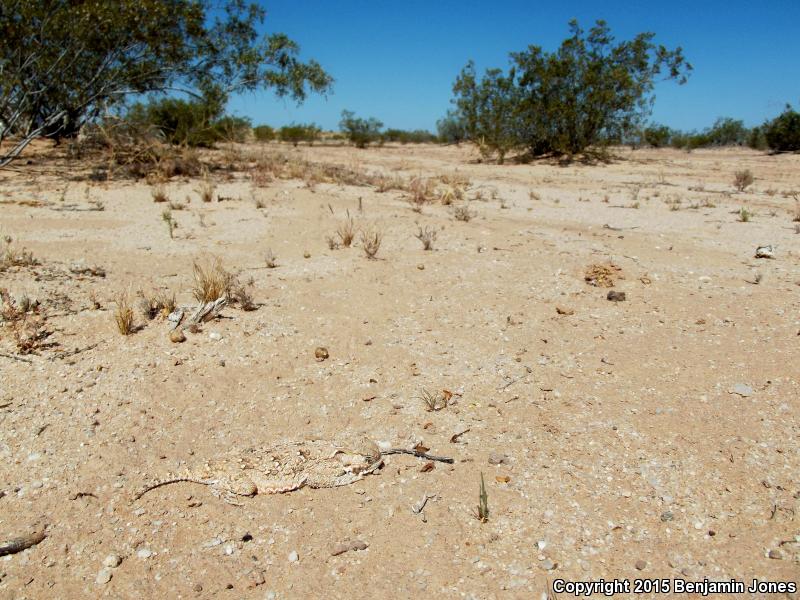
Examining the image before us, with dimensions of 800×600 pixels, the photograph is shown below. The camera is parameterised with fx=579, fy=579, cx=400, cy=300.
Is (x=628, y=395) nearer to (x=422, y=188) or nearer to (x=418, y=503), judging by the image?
(x=418, y=503)

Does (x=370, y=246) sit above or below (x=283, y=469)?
above

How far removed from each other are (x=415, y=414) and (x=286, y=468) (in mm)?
726

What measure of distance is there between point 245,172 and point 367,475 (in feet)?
29.9

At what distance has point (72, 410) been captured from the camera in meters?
2.86

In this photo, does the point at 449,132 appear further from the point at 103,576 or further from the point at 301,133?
the point at 103,576

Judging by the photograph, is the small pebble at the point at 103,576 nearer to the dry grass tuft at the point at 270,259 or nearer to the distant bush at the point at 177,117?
the dry grass tuft at the point at 270,259

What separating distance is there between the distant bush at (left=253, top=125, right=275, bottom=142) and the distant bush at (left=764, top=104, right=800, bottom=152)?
20.6 meters

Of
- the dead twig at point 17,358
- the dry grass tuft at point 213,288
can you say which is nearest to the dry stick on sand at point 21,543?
the dead twig at point 17,358

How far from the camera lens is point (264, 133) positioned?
28.1m

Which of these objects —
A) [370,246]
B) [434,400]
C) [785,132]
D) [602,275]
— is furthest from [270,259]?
[785,132]

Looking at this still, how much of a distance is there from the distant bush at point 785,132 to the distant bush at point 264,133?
20601 millimetres

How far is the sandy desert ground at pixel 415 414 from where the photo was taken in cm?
205

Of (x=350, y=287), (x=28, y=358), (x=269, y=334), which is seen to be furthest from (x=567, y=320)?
(x=28, y=358)

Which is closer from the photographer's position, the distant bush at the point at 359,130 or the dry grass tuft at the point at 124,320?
the dry grass tuft at the point at 124,320
